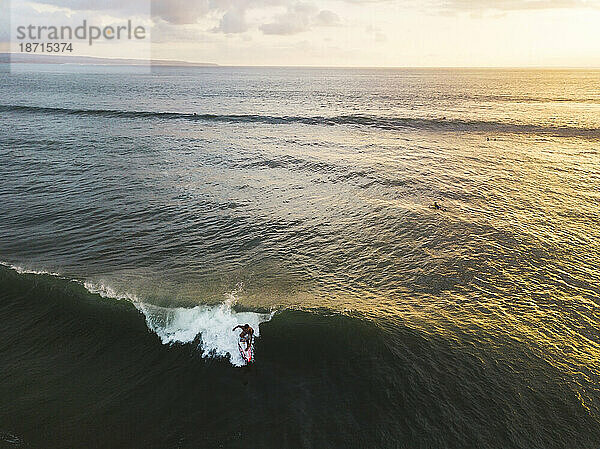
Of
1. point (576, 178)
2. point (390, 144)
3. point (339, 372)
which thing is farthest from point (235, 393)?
point (390, 144)

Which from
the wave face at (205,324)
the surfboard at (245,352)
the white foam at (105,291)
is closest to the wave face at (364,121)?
the white foam at (105,291)

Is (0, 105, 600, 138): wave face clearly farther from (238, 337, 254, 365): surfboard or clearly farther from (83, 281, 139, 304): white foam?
(238, 337, 254, 365): surfboard

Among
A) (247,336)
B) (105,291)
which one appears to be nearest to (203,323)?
(247,336)

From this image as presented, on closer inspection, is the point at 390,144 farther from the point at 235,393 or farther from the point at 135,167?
the point at 235,393

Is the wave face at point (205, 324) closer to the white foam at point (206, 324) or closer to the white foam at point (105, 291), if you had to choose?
the white foam at point (206, 324)

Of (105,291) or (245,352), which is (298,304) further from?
(105,291)

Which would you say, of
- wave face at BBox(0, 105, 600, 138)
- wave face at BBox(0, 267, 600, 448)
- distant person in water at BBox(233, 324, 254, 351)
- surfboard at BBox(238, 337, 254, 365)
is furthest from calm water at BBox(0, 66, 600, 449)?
wave face at BBox(0, 105, 600, 138)
